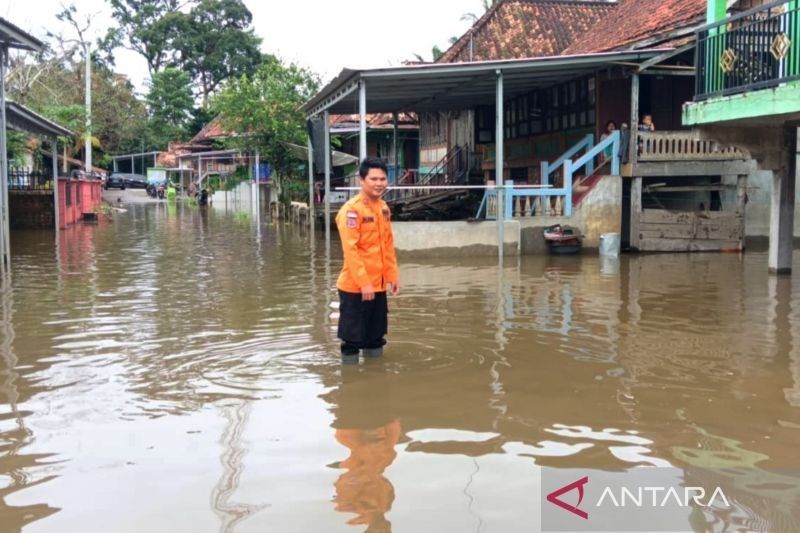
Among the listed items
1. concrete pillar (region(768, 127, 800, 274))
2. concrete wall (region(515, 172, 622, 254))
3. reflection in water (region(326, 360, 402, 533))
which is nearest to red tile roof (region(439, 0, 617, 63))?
concrete wall (region(515, 172, 622, 254))

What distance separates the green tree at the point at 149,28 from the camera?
2393 inches

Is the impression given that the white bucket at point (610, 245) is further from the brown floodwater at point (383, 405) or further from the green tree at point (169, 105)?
the green tree at point (169, 105)

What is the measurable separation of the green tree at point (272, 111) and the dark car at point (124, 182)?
3107 cm

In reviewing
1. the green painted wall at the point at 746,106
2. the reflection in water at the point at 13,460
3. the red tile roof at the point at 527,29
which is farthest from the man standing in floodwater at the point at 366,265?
the red tile roof at the point at 527,29

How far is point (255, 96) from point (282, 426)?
1035 inches

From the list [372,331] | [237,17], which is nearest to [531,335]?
[372,331]

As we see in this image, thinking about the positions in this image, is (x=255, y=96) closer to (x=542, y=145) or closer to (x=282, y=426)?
(x=542, y=145)

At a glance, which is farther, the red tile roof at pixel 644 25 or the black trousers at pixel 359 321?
the red tile roof at pixel 644 25

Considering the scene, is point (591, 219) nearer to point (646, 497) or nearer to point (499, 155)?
point (499, 155)

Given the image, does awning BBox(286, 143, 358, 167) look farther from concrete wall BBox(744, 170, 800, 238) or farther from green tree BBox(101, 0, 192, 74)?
green tree BBox(101, 0, 192, 74)

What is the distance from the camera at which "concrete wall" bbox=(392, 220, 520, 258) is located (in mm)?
14812

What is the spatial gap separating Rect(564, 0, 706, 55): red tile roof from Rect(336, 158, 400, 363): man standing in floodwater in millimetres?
11154

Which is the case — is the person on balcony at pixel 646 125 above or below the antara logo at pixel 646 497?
above

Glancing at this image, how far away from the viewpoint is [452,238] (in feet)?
49.0
